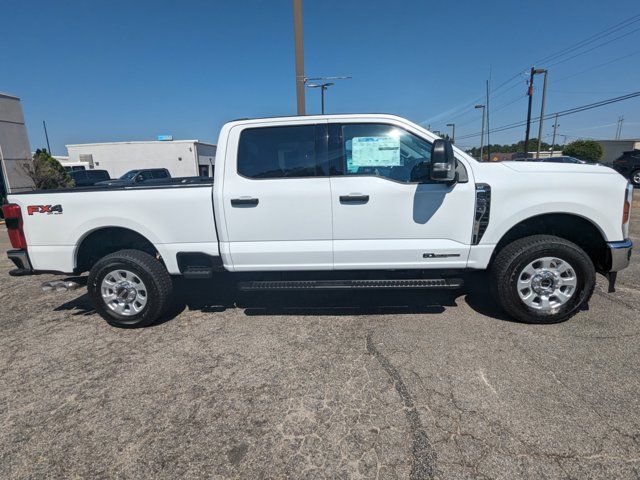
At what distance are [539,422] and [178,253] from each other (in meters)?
3.35

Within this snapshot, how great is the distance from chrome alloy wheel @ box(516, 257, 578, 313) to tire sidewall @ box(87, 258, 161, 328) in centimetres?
367

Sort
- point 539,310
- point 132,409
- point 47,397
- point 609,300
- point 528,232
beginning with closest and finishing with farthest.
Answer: point 132,409
point 47,397
point 539,310
point 528,232
point 609,300

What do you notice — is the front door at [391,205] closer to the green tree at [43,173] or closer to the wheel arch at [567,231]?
the wheel arch at [567,231]

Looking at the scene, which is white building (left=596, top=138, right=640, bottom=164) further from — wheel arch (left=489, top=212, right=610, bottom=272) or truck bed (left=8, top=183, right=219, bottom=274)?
truck bed (left=8, top=183, right=219, bottom=274)

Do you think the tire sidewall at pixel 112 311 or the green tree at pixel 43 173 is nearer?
the tire sidewall at pixel 112 311

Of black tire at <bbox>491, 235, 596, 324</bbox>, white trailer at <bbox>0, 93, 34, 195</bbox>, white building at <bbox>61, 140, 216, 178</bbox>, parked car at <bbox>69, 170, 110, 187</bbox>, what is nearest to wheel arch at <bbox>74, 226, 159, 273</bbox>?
black tire at <bbox>491, 235, 596, 324</bbox>

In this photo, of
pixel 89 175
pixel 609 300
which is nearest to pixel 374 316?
pixel 609 300

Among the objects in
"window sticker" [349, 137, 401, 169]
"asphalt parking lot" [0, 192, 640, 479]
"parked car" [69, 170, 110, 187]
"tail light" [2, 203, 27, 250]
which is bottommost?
"asphalt parking lot" [0, 192, 640, 479]

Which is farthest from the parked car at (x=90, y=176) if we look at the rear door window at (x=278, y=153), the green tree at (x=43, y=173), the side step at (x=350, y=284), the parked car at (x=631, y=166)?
the parked car at (x=631, y=166)

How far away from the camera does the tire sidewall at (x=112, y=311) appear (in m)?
3.80

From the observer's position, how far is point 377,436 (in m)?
2.32

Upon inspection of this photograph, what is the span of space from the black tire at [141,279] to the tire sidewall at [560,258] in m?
3.45

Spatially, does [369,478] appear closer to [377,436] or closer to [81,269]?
[377,436]

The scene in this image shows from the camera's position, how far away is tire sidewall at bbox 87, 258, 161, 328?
12.5 ft
